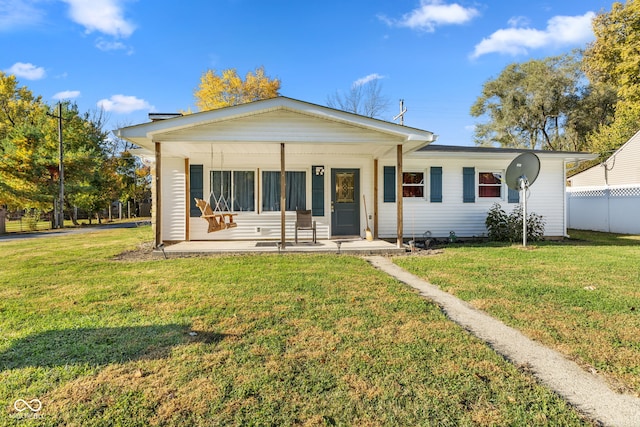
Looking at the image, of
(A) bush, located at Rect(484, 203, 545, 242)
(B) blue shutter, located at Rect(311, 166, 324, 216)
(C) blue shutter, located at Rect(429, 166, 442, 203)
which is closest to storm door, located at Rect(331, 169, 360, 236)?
(B) blue shutter, located at Rect(311, 166, 324, 216)

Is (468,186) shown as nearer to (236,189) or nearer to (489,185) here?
(489,185)

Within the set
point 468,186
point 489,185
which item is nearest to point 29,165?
point 468,186

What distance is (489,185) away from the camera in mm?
10469

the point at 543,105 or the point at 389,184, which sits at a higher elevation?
the point at 543,105

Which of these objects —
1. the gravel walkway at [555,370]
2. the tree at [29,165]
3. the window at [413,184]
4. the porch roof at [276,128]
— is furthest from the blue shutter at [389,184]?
the tree at [29,165]

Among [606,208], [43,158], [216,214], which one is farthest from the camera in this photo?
[43,158]

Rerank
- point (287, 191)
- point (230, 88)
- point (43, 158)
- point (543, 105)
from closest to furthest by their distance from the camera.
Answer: point (287, 191) → point (43, 158) → point (230, 88) → point (543, 105)

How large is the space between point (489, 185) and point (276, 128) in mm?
6889

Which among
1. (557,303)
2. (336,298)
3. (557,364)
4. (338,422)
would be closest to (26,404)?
(338,422)

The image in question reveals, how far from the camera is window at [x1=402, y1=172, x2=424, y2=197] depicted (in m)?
10.3

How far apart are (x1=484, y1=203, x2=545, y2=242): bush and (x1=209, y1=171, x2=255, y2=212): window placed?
6.91m

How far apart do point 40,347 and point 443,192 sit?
968 centimetres

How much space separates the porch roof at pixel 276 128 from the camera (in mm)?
7129

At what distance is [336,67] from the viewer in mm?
24406
